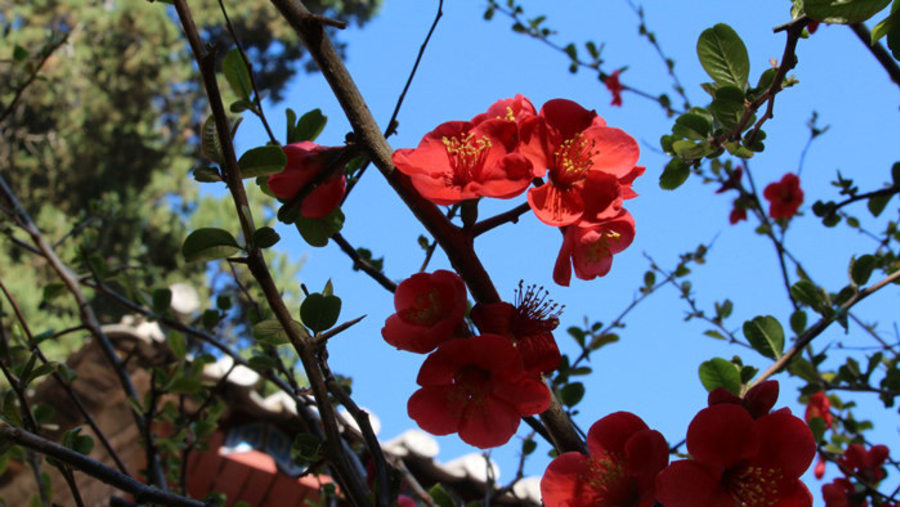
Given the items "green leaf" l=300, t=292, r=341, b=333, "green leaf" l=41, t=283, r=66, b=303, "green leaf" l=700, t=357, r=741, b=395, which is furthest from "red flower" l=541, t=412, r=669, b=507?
"green leaf" l=41, t=283, r=66, b=303

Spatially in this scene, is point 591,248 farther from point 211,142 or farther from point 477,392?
point 211,142

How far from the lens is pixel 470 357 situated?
1.96ft

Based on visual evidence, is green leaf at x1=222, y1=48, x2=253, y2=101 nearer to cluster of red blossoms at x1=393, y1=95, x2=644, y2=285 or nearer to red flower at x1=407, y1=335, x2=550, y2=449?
cluster of red blossoms at x1=393, y1=95, x2=644, y2=285

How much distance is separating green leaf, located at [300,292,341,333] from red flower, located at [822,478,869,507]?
107 cm

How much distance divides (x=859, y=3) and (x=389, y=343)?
1.54 ft

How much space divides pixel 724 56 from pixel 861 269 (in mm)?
539

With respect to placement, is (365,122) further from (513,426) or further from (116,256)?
(116,256)

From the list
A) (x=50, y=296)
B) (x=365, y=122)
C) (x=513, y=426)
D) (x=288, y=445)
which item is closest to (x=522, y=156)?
(x=365, y=122)

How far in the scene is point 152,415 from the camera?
4.21 ft

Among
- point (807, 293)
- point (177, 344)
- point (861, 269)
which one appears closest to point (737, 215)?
point (861, 269)

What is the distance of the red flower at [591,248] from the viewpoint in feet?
2.07

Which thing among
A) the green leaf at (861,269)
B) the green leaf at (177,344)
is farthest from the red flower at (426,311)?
the green leaf at (177,344)

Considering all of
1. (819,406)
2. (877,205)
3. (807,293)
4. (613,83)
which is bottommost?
(807,293)

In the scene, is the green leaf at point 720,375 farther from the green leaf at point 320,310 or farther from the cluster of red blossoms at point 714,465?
the green leaf at point 320,310
